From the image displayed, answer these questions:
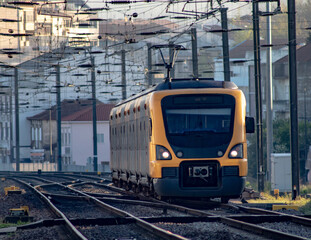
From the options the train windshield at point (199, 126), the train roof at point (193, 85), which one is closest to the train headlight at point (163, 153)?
the train windshield at point (199, 126)

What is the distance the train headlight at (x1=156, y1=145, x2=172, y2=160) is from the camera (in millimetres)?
17797

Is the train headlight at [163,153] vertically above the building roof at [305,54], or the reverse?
the building roof at [305,54]

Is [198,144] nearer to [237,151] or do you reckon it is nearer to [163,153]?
[163,153]

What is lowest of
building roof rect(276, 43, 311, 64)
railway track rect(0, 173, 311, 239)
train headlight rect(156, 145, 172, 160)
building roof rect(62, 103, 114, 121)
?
railway track rect(0, 173, 311, 239)

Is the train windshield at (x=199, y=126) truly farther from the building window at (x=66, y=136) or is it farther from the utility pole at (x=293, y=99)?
the building window at (x=66, y=136)

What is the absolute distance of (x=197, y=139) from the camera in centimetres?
1780

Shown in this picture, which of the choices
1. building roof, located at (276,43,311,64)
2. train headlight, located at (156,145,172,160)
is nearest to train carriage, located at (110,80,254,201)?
train headlight, located at (156,145,172,160)

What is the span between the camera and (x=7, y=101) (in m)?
105

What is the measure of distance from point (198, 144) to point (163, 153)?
3.11ft

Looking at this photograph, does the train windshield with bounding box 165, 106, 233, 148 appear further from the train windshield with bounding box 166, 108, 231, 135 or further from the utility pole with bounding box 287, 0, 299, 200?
the utility pole with bounding box 287, 0, 299, 200

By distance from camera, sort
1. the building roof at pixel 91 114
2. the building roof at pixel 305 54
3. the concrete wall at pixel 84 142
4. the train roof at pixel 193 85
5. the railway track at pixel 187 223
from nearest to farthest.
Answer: the railway track at pixel 187 223
the train roof at pixel 193 85
the building roof at pixel 305 54
the building roof at pixel 91 114
the concrete wall at pixel 84 142

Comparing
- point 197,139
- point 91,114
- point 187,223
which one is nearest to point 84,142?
point 91,114

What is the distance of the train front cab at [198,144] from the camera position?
1767 centimetres

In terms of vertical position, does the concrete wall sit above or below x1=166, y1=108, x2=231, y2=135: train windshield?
below
